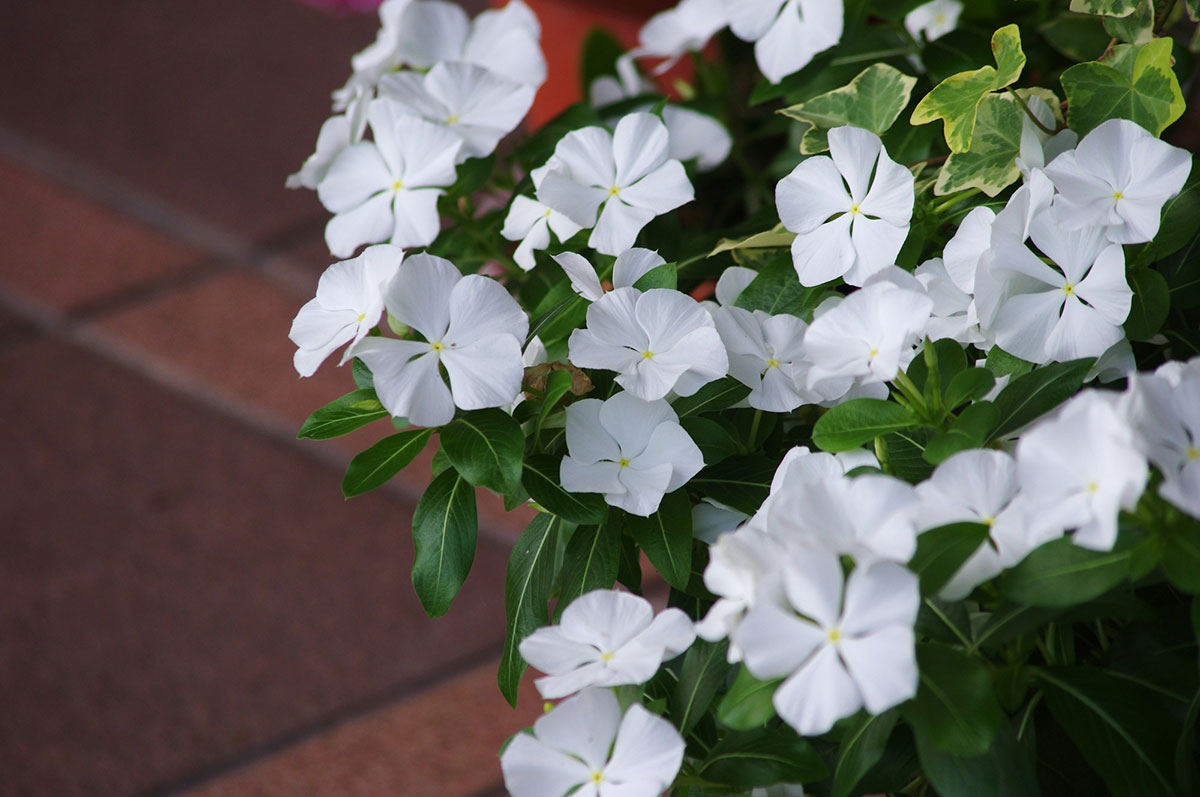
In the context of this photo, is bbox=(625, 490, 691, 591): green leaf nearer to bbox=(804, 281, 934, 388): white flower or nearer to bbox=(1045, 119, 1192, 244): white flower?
bbox=(804, 281, 934, 388): white flower

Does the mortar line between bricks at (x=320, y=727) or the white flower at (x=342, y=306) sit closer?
the white flower at (x=342, y=306)

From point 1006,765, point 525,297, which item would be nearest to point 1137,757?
point 1006,765

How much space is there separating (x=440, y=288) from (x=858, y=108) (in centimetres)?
30

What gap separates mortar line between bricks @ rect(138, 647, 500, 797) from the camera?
1182 millimetres

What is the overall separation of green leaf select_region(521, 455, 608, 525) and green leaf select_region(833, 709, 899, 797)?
154mm

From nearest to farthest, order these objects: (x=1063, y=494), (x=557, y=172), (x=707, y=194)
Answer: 1. (x=1063, y=494)
2. (x=557, y=172)
3. (x=707, y=194)

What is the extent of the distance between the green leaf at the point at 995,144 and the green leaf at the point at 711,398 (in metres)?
0.17

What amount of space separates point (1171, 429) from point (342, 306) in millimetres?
368

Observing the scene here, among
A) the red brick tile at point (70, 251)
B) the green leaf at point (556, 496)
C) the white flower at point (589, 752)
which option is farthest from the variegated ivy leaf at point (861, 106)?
the red brick tile at point (70, 251)

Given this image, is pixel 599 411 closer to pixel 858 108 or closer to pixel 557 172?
pixel 557 172

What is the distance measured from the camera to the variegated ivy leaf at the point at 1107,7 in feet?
2.05

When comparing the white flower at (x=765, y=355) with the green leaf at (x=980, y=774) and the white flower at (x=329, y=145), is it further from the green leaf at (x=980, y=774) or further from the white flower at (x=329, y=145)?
the white flower at (x=329, y=145)

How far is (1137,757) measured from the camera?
0.47m

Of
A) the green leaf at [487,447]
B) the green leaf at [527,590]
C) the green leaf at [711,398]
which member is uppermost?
the green leaf at [487,447]
